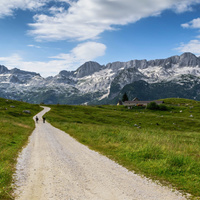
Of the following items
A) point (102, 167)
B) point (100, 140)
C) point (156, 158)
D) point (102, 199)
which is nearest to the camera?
point (102, 199)

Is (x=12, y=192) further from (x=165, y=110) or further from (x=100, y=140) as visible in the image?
(x=165, y=110)

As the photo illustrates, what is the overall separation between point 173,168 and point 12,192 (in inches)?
414

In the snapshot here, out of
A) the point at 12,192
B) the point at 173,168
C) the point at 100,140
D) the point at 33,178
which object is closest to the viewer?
the point at 12,192

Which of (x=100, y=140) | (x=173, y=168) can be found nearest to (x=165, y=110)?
(x=100, y=140)

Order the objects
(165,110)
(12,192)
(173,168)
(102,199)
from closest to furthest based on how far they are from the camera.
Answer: (102,199)
(12,192)
(173,168)
(165,110)

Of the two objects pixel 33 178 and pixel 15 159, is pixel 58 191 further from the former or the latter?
pixel 15 159

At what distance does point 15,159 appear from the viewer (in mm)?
16703

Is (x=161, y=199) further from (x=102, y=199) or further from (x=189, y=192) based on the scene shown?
(x=102, y=199)

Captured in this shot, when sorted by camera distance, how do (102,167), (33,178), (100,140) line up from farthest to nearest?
(100,140)
(102,167)
(33,178)

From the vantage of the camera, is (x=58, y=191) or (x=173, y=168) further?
(x=173, y=168)

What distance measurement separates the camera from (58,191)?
9.79 m

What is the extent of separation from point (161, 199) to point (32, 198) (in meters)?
6.37

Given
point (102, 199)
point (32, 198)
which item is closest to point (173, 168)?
point (102, 199)

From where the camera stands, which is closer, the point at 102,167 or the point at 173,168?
the point at 173,168
